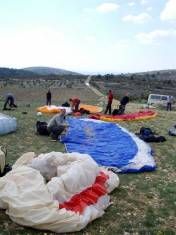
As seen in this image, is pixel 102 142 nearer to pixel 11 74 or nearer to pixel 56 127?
pixel 56 127

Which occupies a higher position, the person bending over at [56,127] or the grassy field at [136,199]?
the person bending over at [56,127]

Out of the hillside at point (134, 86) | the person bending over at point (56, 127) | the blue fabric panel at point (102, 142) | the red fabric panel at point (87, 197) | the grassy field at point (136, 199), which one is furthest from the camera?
the hillside at point (134, 86)

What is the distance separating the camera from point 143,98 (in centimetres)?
4497

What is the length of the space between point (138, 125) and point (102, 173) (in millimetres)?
12064

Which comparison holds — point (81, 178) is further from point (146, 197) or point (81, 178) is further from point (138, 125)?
point (138, 125)

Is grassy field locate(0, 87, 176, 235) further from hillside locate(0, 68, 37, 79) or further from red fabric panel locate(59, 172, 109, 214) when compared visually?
hillside locate(0, 68, 37, 79)

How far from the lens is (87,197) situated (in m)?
8.71

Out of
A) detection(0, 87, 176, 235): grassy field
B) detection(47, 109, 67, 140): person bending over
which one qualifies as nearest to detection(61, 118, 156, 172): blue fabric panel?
detection(47, 109, 67, 140): person bending over

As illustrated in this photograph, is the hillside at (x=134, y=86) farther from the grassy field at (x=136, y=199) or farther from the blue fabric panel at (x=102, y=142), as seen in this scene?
the grassy field at (x=136, y=199)

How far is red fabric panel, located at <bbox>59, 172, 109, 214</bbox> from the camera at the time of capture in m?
8.20

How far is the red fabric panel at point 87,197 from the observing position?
26.9ft

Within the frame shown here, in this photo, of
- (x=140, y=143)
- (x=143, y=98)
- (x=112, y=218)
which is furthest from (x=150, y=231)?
(x=143, y=98)

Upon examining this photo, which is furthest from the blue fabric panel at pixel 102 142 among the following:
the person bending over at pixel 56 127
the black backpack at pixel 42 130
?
the black backpack at pixel 42 130

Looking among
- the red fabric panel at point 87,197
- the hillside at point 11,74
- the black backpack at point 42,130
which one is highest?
the red fabric panel at point 87,197
